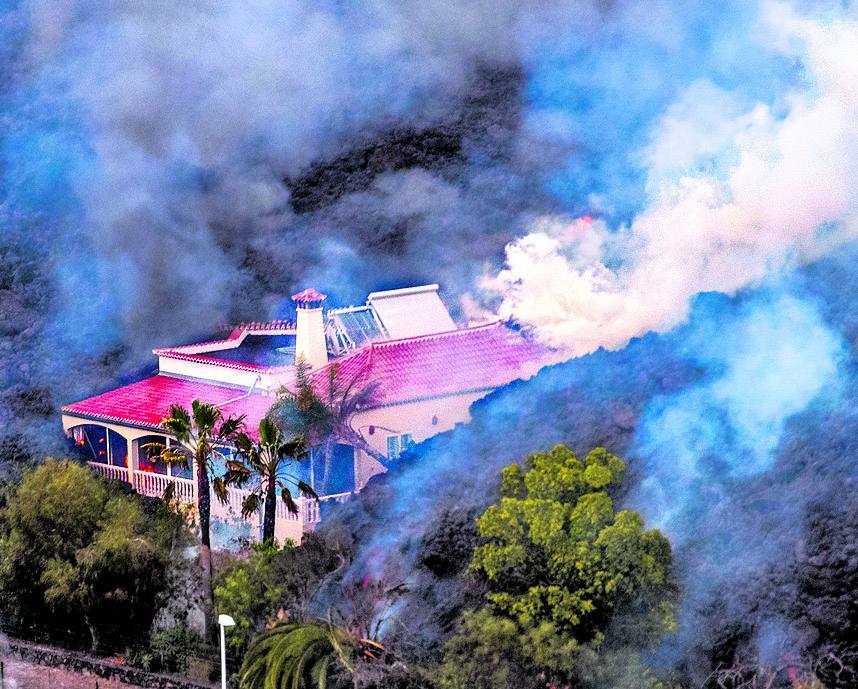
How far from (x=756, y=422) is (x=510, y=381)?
184 cm

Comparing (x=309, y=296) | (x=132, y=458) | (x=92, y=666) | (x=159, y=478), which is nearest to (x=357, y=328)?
(x=309, y=296)

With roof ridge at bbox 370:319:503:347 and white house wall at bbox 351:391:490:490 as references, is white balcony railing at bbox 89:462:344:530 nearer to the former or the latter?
white house wall at bbox 351:391:490:490

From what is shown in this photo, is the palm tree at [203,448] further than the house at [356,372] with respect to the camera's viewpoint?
Yes

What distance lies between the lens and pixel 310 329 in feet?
48.7

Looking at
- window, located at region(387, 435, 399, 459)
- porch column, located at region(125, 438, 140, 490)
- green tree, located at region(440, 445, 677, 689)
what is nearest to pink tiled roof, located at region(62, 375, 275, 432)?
porch column, located at region(125, 438, 140, 490)

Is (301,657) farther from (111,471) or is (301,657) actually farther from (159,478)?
(111,471)

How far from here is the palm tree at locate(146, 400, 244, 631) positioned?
14688 mm

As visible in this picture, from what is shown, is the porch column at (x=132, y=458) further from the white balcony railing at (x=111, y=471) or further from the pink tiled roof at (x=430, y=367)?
the pink tiled roof at (x=430, y=367)

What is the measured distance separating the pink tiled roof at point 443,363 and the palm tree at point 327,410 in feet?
0.18

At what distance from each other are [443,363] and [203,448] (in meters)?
1.91

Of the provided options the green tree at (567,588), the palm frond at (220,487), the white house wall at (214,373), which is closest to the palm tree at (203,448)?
the palm frond at (220,487)

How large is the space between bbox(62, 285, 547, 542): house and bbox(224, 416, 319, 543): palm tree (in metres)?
0.11

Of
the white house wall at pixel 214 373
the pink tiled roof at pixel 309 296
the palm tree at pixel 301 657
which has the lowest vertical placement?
the palm tree at pixel 301 657

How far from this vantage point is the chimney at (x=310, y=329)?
14.8m
